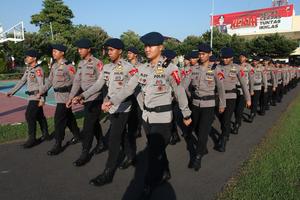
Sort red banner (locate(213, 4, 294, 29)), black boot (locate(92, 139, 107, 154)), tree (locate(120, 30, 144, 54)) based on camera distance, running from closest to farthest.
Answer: black boot (locate(92, 139, 107, 154)), tree (locate(120, 30, 144, 54)), red banner (locate(213, 4, 294, 29))

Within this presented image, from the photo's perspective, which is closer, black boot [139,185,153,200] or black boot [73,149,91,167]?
black boot [139,185,153,200]

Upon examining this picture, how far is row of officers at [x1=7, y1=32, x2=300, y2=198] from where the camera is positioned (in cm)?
431

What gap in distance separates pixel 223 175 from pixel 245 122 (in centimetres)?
534

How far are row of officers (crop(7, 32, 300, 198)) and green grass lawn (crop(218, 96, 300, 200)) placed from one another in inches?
32.2

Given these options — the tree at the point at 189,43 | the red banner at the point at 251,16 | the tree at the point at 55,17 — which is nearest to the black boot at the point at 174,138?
the tree at the point at 189,43

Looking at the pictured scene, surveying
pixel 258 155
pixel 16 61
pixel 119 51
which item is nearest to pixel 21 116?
pixel 119 51

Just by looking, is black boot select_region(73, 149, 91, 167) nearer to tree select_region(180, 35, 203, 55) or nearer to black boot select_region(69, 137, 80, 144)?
black boot select_region(69, 137, 80, 144)

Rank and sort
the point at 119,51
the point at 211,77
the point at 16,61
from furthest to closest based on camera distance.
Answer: the point at 16,61 → the point at 211,77 → the point at 119,51

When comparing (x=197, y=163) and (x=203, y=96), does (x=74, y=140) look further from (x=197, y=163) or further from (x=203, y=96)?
(x=203, y=96)

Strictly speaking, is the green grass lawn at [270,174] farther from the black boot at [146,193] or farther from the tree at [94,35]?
the tree at [94,35]

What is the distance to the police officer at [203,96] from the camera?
5.57 m

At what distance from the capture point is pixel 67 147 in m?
6.80

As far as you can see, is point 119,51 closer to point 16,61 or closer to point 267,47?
point 16,61

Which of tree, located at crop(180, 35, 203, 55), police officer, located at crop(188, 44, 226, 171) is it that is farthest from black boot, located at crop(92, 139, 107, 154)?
tree, located at crop(180, 35, 203, 55)
